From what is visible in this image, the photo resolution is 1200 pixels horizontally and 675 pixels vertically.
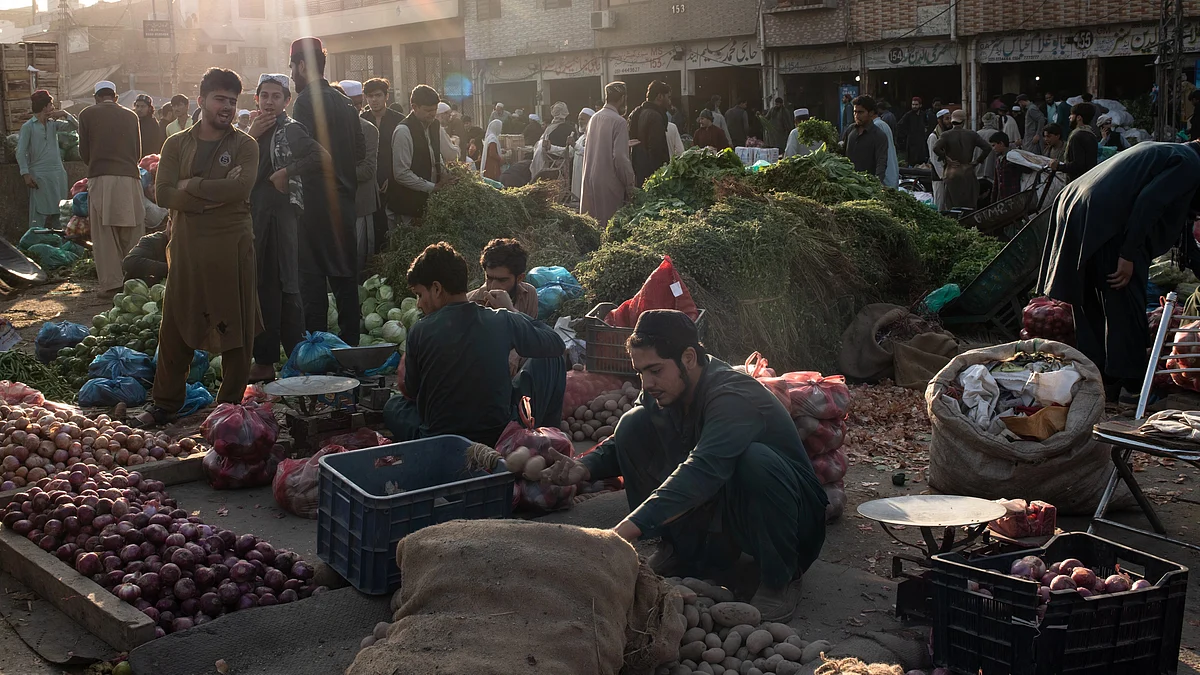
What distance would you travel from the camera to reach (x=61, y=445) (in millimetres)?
5465

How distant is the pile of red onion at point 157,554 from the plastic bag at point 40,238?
982 centimetres

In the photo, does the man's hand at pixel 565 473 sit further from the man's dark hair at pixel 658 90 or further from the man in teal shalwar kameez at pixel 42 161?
the man in teal shalwar kameez at pixel 42 161

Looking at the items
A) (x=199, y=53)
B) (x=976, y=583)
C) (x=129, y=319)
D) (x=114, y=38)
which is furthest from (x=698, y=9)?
(x=114, y=38)

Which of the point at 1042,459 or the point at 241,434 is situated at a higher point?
the point at 241,434

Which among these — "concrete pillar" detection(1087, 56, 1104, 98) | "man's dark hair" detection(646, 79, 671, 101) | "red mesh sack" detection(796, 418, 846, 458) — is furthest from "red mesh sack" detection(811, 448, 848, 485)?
"concrete pillar" detection(1087, 56, 1104, 98)

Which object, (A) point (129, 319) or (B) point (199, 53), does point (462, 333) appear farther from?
(B) point (199, 53)

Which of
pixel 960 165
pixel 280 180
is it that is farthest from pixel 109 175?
pixel 960 165

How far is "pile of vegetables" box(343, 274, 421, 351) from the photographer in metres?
8.19

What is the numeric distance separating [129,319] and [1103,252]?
6880 millimetres

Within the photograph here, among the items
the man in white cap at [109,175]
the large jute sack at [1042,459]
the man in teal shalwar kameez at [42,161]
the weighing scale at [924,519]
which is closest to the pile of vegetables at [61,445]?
the weighing scale at [924,519]

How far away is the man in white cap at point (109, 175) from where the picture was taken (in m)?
10.8

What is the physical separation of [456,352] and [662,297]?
2.05m

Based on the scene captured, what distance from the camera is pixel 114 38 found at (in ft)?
182

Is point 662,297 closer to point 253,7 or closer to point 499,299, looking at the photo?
point 499,299
